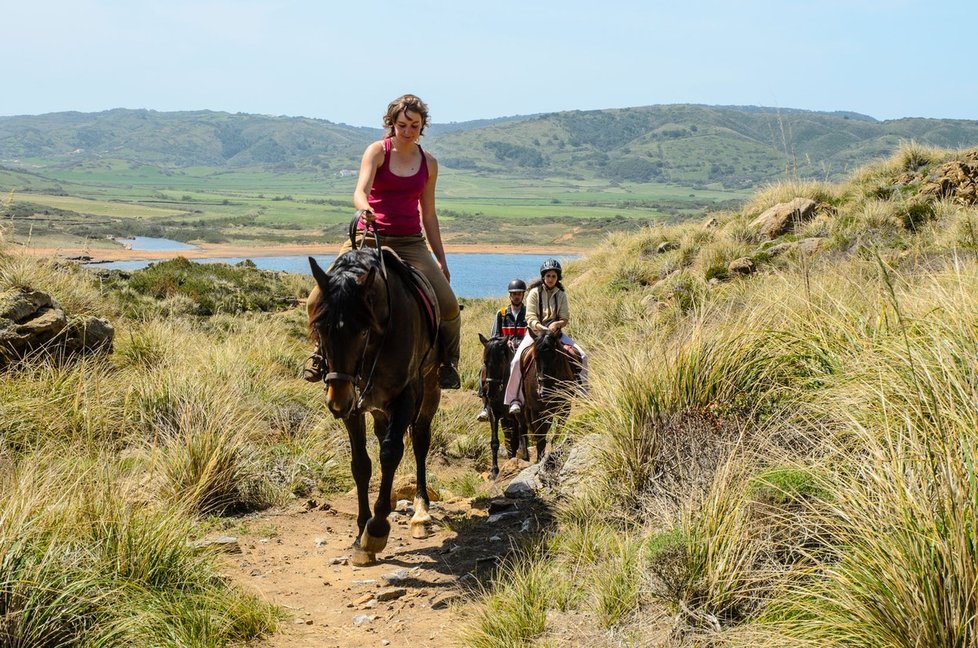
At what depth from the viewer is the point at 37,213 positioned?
62.7m

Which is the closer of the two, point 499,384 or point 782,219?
point 499,384

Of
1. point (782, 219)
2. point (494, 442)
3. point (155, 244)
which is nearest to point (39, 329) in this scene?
point (494, 442)

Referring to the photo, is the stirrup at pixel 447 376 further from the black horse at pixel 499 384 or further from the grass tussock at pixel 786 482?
the black horse at pixel 499 384

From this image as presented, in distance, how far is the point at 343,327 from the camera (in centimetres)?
A: 545

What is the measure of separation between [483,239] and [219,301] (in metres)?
60.0

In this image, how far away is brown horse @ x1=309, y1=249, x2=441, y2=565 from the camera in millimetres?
5457

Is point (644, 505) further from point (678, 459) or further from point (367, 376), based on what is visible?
point (367, 376)

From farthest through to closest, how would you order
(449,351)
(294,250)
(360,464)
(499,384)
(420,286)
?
(294,250) < (499,384) < (449,351) < (420,286) < (360,464)

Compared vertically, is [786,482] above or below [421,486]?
above

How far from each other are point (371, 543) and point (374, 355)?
1.39 metres

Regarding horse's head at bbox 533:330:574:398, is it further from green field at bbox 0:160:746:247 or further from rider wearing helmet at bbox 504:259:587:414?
green field at bbox 0:160:746:247

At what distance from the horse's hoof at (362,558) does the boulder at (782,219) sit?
1741 cm

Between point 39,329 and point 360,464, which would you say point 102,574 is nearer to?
point 360,464

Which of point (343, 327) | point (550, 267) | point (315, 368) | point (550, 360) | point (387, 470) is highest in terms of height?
point (550, 267)
